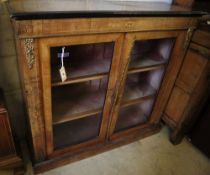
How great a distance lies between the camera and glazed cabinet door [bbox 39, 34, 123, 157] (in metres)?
0.96

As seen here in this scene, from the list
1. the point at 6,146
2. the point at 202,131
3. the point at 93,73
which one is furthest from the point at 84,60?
the point at 202,131

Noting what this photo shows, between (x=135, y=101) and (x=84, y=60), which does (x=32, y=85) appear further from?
(x=135, y=101)

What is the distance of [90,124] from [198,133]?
979 millimetres

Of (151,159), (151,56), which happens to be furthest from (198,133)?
(151,56)

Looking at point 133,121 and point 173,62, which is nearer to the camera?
point 173,62

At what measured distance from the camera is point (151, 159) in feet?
5.32

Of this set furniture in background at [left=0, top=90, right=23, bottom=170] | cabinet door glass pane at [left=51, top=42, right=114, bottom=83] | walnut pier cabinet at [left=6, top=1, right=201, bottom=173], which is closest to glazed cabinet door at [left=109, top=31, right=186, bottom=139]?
walnut pier cabinet at [left=6, top=1, right=201, bottom=173]

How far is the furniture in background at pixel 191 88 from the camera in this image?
1.30m

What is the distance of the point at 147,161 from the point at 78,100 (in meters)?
0.80

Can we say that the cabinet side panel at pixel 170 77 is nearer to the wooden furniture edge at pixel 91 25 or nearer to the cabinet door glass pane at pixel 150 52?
the cabinet door glass pane at pixel 150 52

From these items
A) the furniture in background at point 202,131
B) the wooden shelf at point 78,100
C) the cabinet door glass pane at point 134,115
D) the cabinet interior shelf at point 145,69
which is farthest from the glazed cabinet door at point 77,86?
the furniture in background at point 202,131

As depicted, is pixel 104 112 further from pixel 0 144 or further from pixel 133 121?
pixel 0 144

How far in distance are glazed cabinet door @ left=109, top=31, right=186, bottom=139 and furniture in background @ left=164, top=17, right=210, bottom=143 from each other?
77mm

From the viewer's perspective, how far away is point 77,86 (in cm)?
135
